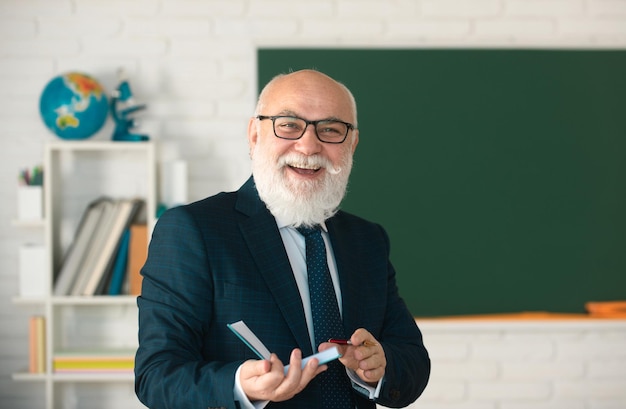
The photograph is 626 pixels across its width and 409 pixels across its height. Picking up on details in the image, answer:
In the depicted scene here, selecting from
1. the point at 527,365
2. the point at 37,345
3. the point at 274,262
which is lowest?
the point at 527,365

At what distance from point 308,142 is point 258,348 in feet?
1.65

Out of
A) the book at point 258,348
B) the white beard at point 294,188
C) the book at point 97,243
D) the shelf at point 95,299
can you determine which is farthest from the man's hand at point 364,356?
the book at point 97,243

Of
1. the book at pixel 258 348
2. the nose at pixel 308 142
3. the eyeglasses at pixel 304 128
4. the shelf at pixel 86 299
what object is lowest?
the shelf at pixel 86 299

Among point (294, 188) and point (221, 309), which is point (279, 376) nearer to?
point (221, 309)

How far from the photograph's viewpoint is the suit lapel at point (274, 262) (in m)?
1.69

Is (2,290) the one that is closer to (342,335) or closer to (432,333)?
(432,333)

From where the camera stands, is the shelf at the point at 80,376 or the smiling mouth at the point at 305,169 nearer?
the smiling mouth at the point at 305,169

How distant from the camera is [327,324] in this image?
1.73 metres

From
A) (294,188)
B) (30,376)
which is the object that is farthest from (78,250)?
(294,188)

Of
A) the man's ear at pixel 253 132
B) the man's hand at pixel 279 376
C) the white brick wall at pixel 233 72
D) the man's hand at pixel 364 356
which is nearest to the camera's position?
the man's hand at pixel 279 376

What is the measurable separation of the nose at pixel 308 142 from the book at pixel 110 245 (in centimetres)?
184

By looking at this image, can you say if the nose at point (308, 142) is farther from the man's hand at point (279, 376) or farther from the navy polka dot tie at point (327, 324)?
the man's hand at point (279, 376)

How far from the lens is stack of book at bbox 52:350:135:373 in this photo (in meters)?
3.45

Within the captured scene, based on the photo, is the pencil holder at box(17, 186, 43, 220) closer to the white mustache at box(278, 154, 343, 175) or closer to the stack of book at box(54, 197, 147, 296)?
the stack of book at box(54, 197, 147, 296)
